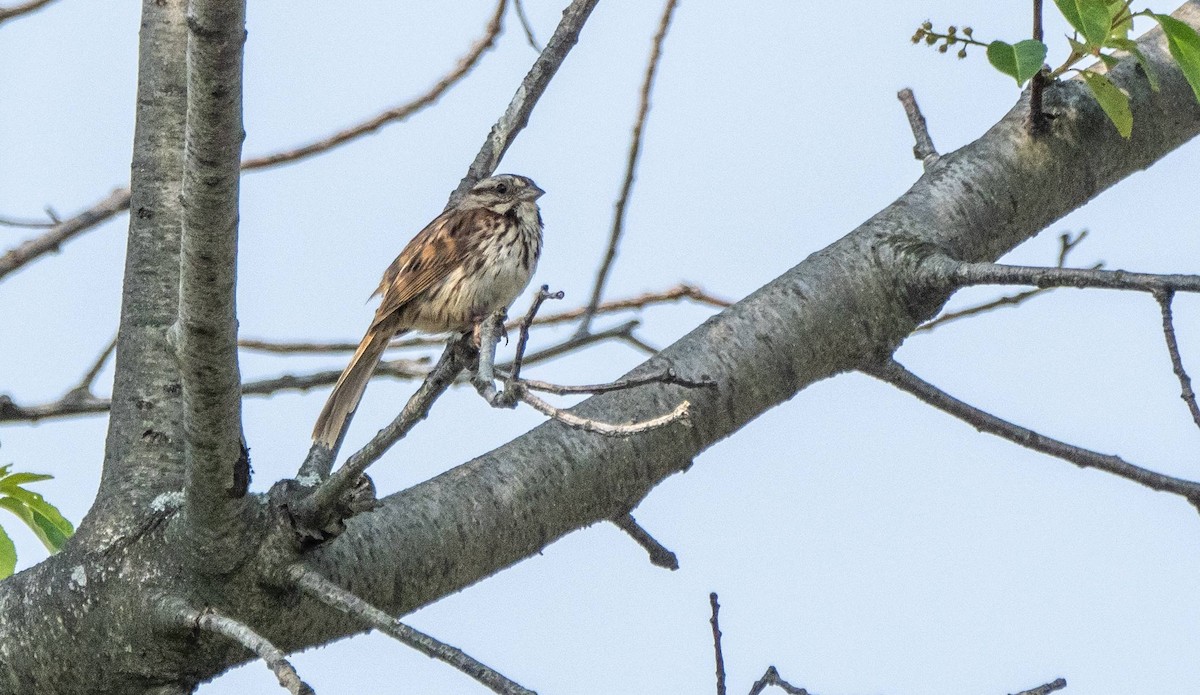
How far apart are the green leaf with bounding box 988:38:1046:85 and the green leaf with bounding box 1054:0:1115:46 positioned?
89 mm

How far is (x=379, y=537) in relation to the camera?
2.81m

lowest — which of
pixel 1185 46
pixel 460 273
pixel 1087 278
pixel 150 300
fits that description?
pixel 1087 278

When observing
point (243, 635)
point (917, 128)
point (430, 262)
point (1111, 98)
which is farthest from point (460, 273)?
point (243, 635)

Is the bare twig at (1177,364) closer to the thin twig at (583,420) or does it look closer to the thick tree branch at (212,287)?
the thin twig at (583,420)

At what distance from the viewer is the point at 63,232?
4.07 m

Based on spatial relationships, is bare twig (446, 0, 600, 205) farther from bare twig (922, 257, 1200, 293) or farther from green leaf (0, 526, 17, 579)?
green leaf (0, 526, 17, 579)

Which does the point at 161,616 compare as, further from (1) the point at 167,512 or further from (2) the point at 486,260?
(2) the point at 486,260

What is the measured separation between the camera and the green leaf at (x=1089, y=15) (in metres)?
2.86

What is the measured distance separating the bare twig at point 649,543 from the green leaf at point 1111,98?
136cm

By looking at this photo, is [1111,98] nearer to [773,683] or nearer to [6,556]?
[773,683]

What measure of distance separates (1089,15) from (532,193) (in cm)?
328

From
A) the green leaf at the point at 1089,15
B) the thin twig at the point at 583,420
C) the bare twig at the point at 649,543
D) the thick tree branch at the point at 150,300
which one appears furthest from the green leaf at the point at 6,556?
the green leaf at the point at 1089,15

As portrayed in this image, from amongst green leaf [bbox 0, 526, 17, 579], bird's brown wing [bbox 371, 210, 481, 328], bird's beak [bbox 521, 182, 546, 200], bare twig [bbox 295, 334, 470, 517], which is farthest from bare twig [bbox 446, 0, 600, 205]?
bird's beak [bbox 521, 182, 546, 200]

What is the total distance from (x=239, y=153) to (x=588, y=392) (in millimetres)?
631
